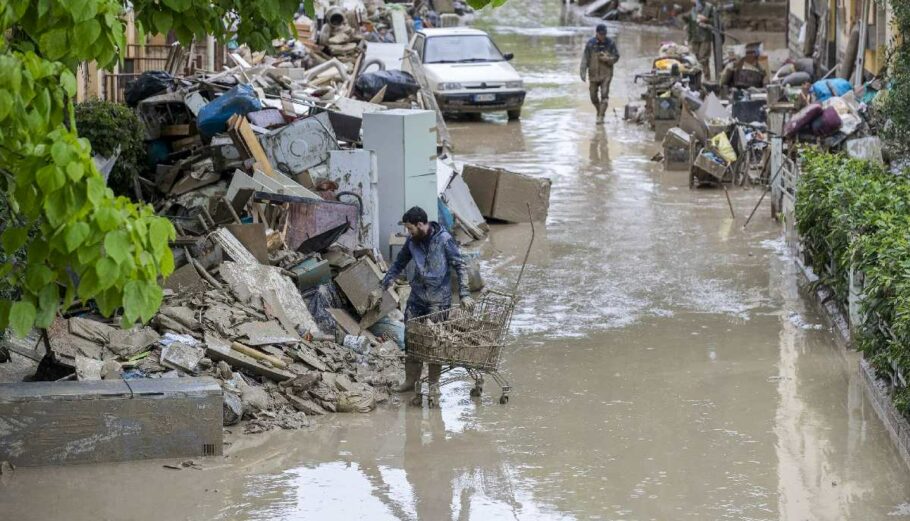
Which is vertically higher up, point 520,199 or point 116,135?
point 116,135

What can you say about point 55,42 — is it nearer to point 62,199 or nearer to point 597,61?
point 62,199

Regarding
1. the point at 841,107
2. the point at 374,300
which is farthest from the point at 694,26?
the point at 374,300

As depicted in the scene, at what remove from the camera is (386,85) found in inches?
822

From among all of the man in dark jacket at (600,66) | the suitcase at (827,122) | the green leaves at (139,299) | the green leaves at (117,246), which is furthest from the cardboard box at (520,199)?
the green leaves at (117,246)

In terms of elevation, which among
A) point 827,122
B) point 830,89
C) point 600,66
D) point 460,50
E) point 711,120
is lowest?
point 711,120

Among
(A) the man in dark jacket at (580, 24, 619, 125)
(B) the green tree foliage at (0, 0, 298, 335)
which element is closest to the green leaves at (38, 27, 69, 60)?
(B) the green tree foliage at (0, 0, 298, 335)

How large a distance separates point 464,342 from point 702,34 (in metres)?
22.7

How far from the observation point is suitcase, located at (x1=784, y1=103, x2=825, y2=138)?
17.7 metres

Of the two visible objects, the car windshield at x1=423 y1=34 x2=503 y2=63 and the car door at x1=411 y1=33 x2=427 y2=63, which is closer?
the car windshield at x1=423 y1=34 x2=503 y2=63

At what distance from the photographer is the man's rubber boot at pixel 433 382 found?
10.4m

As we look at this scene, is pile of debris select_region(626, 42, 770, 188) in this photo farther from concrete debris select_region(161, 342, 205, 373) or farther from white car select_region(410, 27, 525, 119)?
concrete debris select_region(161, 342, 205, 373)

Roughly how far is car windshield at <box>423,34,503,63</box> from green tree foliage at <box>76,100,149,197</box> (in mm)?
12771

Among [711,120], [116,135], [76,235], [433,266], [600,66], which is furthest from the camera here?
[600,66]

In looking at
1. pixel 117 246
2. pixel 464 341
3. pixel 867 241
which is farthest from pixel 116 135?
pixel 117 246
